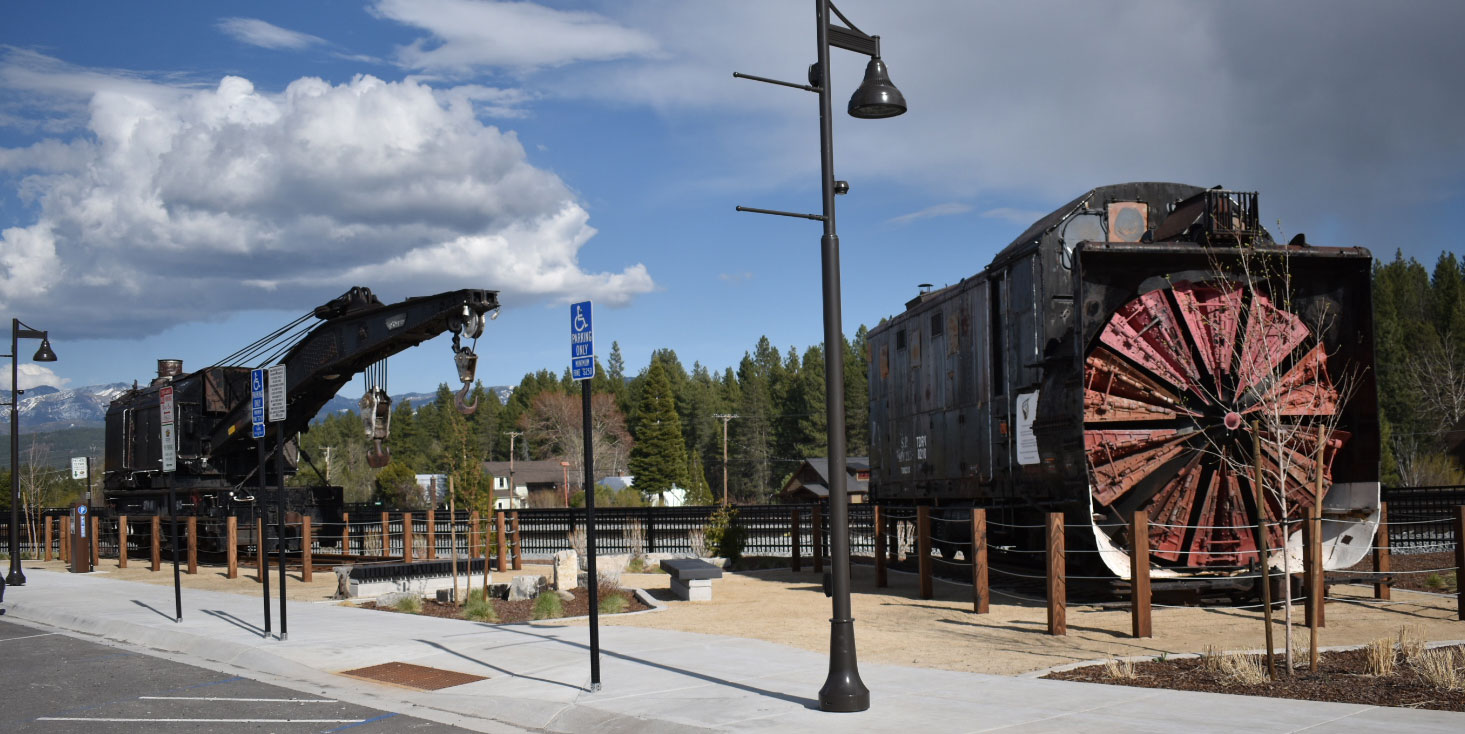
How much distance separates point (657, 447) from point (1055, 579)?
82550 millimetres

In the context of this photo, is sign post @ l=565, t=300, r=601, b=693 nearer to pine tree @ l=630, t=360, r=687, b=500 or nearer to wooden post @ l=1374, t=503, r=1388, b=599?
wooden post @ l=1374, t=503, r=1388, b=599

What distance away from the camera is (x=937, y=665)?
11164 mm

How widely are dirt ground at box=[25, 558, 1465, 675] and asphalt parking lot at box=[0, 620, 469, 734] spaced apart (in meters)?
4.81

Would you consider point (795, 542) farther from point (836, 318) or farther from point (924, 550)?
point (836, 318)

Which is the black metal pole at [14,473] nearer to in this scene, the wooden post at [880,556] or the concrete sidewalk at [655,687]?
the concrete sidewalk at [655,687]

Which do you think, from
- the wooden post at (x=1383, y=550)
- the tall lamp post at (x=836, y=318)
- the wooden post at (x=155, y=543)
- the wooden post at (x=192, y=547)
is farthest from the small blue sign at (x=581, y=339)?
the wooden post at (x=155, y=543)

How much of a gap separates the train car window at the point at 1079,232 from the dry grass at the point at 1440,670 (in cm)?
794

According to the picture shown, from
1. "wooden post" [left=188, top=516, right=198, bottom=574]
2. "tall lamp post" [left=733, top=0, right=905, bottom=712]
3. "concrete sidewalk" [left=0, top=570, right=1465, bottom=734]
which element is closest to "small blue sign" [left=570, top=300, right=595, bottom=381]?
"tall lamp post" [left=733, top=0, right=905, bottom=712]

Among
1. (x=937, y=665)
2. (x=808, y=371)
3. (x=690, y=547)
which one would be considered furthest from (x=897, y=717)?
(x=808, y=371)

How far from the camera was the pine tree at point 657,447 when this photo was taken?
94.7 m

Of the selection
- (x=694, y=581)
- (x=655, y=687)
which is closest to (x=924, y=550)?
(x=694, y=581)

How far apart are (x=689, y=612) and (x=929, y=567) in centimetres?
355

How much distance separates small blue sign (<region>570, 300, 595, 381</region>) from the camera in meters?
Result: 10.0

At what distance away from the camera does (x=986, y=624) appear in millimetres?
14234
